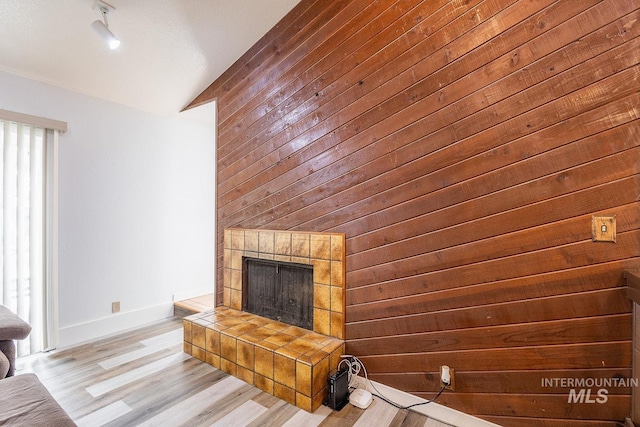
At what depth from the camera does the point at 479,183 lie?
167 centimetres

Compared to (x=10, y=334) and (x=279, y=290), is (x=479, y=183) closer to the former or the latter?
(x=279, y=290)

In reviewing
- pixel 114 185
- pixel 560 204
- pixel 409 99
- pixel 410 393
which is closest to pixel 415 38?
pixel 409 99

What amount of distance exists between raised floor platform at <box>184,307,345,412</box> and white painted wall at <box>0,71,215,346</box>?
1119 mm

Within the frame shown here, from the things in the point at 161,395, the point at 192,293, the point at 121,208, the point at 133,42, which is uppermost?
the point at 133,42

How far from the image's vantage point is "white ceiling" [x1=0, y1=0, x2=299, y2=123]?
209cm

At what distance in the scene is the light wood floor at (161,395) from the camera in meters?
1.80

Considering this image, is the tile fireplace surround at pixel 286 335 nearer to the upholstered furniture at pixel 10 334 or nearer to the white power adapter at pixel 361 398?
the white power adapter at pixel 361 398

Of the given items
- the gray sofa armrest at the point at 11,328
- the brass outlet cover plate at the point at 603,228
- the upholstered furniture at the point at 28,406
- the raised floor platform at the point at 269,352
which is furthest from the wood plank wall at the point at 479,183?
the gray sofa armrest at the point at 11,328

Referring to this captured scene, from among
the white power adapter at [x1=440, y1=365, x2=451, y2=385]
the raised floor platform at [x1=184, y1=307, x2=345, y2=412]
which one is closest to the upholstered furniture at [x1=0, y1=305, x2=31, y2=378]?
the raised floor platform at [x1=184, y1=307, x2=345, y2=412]

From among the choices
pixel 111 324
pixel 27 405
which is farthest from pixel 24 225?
pixel 27 405

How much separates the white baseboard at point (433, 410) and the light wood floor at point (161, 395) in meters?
0.04

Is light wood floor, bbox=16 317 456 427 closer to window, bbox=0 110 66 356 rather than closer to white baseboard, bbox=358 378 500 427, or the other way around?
white baseboard, bbox=358 378 500 427

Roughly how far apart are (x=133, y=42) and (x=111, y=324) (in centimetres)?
278

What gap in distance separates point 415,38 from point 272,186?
1.60 metres
